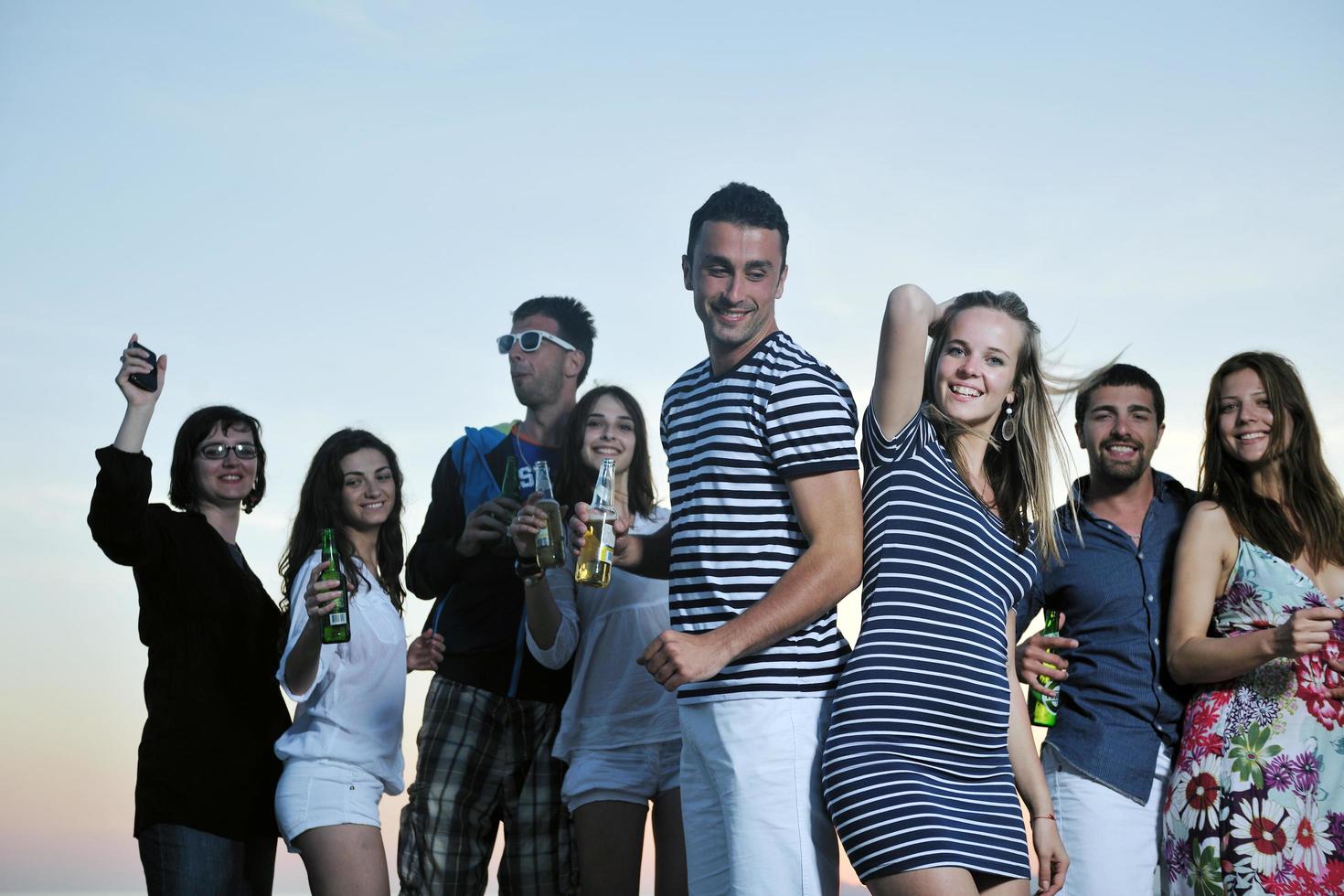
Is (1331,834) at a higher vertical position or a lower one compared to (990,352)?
lower

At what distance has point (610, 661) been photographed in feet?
14.8

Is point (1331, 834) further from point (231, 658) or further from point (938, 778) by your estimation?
point (231, 658)

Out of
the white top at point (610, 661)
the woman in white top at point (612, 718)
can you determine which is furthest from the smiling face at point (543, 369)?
the white top at point (610, 661)

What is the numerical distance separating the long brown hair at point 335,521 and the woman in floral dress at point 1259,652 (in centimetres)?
270

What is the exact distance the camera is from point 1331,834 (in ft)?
13.2

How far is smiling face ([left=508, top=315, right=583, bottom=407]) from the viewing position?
5.48m

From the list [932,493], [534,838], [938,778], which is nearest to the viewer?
[938,778]

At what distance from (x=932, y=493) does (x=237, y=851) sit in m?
2.74

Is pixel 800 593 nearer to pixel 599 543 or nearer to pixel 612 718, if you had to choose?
pixel 599 543

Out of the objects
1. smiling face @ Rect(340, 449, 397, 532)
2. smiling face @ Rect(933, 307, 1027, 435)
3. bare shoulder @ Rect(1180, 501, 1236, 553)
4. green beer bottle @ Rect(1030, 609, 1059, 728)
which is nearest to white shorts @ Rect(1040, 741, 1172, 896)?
green beer bottle @ Rect(1030, 609, 1059, 728)

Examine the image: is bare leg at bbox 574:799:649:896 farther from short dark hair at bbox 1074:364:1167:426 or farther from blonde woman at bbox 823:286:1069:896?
short dark hair at bbox 1074:364:1167:426

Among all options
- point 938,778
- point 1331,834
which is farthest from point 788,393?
point 1331,834

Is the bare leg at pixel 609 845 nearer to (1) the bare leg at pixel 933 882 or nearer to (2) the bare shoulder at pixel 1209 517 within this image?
(1) the bare leg at pixel 933 882

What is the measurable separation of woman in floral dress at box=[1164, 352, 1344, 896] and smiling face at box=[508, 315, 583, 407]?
2560mm
